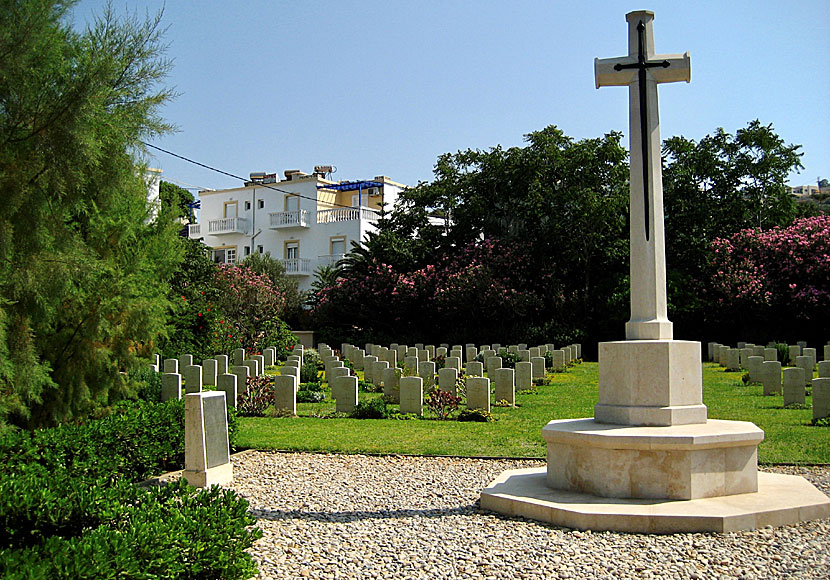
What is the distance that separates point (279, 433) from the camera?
38.0 feet

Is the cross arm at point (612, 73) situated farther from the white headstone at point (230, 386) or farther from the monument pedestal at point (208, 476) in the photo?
the white headstone at point (230, 386)

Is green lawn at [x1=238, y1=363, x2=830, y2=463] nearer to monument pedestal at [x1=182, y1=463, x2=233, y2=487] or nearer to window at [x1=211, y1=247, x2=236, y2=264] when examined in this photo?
monument pedestal at [x1=182, y1=463, x2=233, y2=487]

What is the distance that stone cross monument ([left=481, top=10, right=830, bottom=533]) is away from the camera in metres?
6.10

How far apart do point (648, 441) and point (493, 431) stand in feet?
18.6

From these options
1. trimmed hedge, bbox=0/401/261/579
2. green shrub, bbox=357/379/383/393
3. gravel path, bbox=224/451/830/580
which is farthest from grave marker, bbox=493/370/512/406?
trimmed hedge, bbox=0/401/261/579

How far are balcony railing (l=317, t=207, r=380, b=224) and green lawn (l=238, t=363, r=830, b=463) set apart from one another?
2779 centimetres

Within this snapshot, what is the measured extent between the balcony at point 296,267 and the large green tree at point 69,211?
111 feet

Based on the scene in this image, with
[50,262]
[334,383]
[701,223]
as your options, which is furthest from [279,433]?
[701,223]

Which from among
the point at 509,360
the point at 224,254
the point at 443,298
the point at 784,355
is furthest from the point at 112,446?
the point at 224,254

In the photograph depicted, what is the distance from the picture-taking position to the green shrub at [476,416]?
13273mm

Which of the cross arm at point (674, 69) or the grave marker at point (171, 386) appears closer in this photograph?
the cross arm at point (674, 69)

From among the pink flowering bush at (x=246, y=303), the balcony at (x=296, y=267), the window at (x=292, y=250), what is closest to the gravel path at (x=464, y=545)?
the pink flowering bush at (x=246, y=303)

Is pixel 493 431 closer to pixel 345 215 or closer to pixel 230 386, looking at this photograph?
pixel 230 386

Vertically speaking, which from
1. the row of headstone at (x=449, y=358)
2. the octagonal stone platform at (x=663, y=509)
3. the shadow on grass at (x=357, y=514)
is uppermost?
the row of headstone at (x=449, y=358)
